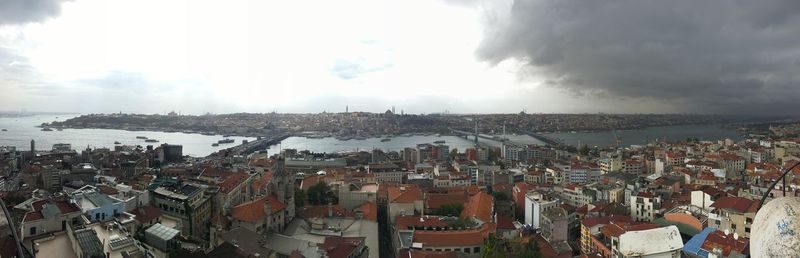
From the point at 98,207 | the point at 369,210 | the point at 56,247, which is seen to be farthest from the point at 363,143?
the point at 56,247

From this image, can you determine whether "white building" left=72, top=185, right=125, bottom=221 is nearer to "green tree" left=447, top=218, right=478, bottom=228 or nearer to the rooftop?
"green tree" left=447, top=218, right=478, bottom=228

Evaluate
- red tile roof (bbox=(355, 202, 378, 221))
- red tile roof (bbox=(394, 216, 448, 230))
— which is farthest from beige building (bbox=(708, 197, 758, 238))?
red tile roof (bbox=(355, 202, 378, 221))

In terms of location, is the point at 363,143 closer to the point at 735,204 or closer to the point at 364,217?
the point at 364,217

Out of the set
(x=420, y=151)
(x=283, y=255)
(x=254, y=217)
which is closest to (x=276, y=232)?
(x=254, y=217)

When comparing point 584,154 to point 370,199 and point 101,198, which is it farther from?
point 101,198

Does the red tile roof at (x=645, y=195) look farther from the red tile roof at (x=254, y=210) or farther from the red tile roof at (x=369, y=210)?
the red tile roof at (x=254, y=210)

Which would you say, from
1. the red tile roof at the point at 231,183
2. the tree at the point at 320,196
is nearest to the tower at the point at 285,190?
the red tile roof at the point at 231,183
